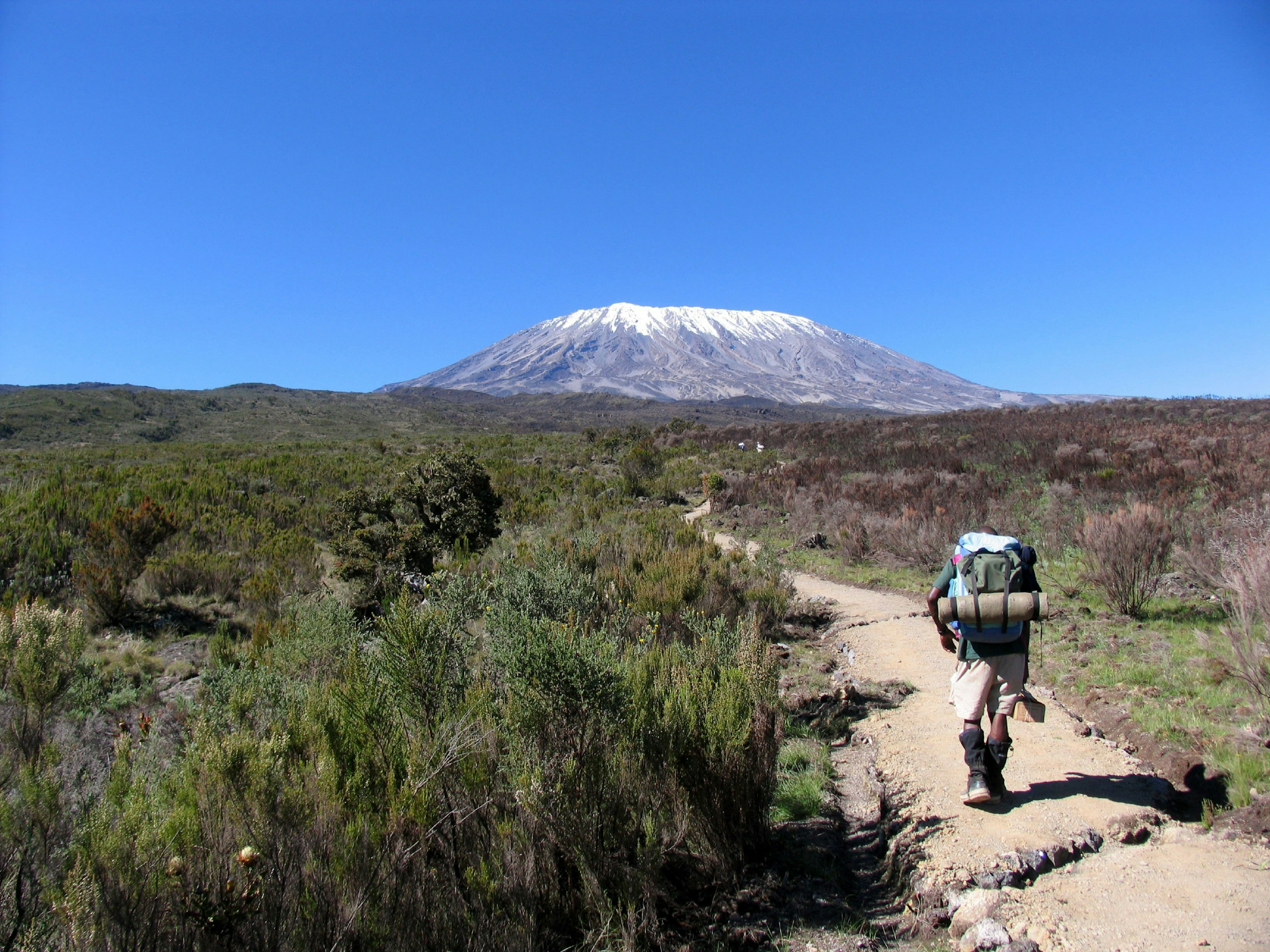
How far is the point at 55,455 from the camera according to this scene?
858 inches

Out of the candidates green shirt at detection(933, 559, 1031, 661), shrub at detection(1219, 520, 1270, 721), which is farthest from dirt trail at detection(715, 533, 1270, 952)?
shrub at detection(1219, 520, 1270, 721)

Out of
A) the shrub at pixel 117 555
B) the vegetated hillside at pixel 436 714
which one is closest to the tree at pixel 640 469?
the vegetated hillside at pixel 436 714

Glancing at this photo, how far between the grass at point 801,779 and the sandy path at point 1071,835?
0.36m

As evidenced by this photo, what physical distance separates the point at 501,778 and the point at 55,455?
27949mm

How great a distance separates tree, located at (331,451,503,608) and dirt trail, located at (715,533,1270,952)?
5966 millimetres

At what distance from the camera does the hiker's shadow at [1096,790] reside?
301 centimetres

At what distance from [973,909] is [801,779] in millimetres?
1380

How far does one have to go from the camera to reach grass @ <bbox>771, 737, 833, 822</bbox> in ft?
11.0

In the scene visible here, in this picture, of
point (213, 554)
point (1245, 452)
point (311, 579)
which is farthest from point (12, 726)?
point (1245, 452)

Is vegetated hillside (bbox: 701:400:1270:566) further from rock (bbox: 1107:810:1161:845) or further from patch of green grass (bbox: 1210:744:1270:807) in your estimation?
rock (bbox: 1107:810:1161:845)

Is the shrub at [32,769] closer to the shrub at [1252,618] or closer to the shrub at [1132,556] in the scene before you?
the shrub at [1252,618]

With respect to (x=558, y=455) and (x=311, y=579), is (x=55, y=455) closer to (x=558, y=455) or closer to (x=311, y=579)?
(x=558, y=455)

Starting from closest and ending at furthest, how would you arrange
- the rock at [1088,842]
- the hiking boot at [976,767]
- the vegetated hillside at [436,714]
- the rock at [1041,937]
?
1. the vegetated hillside at [436,714]
2. the rock at [1041,937]
3. the rock at [1088,842]
4. the hiking boot at [976,767]

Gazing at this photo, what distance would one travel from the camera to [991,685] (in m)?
3.13
